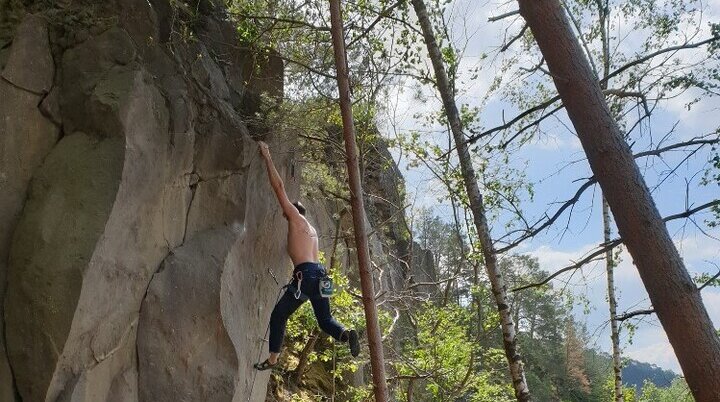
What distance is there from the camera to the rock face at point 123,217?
4.80 metres

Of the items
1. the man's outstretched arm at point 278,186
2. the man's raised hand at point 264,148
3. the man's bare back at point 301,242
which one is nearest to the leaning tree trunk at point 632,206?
the man's bare back at point 301,242

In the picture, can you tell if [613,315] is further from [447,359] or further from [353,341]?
[353,341]

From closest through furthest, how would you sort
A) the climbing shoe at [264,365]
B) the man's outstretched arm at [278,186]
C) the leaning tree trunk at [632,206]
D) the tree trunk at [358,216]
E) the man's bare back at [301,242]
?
the leaning tree trunk at [632,206] < the tree trunk at [358,216] < the man's bare back at [301,242] < the climbing shoe at [264,365] < the man's outstretched arm at [278,186]

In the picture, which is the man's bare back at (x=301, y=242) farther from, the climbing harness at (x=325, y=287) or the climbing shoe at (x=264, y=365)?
the climbing shoe at (x=264, y=365)

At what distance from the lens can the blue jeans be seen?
6.07 meters

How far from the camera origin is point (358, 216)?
621 centimetres

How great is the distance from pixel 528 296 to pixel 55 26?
2742 cm

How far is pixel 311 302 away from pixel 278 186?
1.63 metres

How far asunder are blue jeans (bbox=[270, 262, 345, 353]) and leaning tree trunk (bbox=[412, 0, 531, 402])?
1.87 meters

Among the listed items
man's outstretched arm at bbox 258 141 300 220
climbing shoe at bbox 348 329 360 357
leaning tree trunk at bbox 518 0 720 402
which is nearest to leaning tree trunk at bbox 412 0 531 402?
climbing shoe at bbox 348 329 360 357

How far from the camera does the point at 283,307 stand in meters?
6.32

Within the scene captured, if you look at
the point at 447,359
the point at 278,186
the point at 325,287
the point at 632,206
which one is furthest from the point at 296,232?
the point at 447,359

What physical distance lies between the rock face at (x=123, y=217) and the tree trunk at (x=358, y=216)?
1.47 metres

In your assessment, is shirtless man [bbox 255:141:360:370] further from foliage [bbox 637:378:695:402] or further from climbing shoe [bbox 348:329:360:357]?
foliage [bbox 637:378:695:402]
